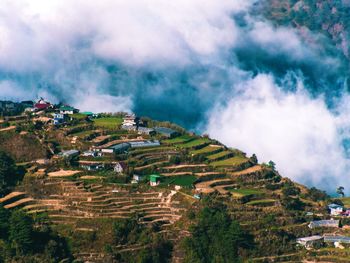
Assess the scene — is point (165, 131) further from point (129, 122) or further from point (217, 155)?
point (217, 155)

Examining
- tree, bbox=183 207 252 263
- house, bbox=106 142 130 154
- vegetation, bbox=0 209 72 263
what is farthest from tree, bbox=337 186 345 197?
vegetation, bbox=0 209 72 263

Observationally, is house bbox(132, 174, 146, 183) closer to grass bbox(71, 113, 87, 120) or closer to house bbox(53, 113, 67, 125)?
house bbox(53, 113, 67, 125)

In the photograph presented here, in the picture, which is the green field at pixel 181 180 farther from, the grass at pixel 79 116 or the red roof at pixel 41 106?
the red roof at pixel 41 106

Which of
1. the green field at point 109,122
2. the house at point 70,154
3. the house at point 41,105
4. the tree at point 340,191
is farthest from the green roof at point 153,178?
the tree at point 340,191

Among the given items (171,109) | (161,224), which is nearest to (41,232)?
(161,224)

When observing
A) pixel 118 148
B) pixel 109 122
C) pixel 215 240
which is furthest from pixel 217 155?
pixel 215 240
